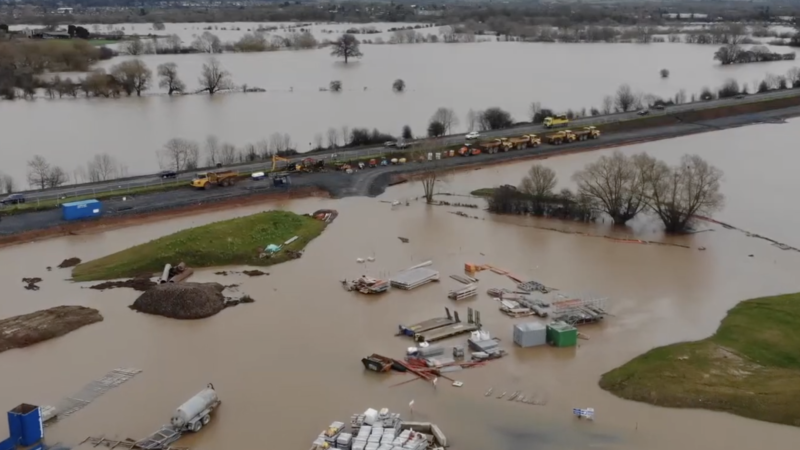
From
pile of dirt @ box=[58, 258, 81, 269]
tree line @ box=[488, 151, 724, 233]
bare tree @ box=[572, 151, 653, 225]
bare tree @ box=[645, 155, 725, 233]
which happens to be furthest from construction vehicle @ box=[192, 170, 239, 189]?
bare tree @ box=[645, 155, 725, 233]

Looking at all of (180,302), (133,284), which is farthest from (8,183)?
(180,302)

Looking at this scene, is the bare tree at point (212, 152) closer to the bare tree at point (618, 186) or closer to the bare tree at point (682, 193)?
the bare tree at point (618, 186)

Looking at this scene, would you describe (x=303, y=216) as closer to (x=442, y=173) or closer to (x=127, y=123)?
(x=442, y=173)

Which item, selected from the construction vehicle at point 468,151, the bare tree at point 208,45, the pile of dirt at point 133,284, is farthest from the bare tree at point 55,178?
the bare tree at point 208,45

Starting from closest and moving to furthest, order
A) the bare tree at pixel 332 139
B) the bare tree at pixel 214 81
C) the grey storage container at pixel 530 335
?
the grey storage container at pixel 530 335
the bare tree at pixel 332 139
the bare tree at pixel 214 81

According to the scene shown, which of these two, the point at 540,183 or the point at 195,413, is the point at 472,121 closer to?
the point at 540,183

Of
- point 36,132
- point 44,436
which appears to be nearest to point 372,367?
point 44,436
